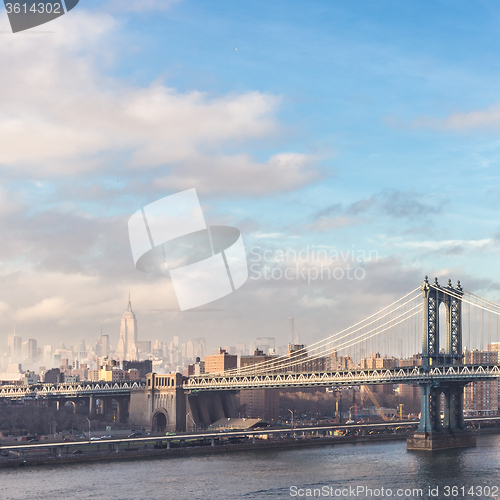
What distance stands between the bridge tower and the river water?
15.4 feet

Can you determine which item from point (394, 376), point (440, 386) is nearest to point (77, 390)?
point (394, 376)

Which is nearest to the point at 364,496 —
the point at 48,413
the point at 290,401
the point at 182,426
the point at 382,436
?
the point at 382,436

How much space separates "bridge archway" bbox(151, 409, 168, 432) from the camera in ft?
348

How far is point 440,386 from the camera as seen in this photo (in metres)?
85.0

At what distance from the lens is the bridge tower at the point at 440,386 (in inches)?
3246

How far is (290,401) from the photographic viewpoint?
15938cm

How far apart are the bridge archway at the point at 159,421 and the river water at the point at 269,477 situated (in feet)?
98.7

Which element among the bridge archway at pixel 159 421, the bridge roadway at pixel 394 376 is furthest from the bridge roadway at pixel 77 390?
the bridge roadway at pixel 394 376

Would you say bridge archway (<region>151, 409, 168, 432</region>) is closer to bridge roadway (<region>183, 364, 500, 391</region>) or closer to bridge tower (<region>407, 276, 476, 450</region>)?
bridge roadway (<region>183, 364, 500, 391</region>)

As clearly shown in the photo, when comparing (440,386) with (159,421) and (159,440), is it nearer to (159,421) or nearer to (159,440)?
(159,440)

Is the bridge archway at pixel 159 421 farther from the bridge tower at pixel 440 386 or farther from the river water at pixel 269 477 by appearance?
the bridge tower at pixel 440 386

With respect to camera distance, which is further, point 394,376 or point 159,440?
point 394,376

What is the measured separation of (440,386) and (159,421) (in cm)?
3965

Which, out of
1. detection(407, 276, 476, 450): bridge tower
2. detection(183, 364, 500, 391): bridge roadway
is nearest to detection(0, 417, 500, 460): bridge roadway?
detection(183, 364, 500, 391): bridge roadway
